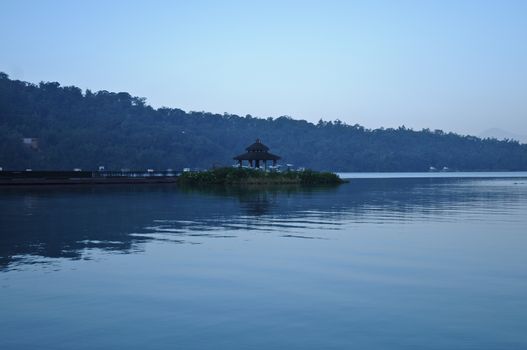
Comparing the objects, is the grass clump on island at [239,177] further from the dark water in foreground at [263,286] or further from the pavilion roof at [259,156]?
the dark water in foreground at [263,286]

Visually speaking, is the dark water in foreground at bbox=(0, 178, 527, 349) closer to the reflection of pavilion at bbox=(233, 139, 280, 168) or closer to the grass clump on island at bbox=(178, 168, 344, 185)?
the grass clump on island at bbox=(178, 168, 344, 185)

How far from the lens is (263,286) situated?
14.8 m

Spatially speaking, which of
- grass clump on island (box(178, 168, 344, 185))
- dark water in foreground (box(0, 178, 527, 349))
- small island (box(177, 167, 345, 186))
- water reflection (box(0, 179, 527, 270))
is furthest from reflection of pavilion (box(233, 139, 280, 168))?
A: dark water in foreground (box(0, 178, 527, 349))

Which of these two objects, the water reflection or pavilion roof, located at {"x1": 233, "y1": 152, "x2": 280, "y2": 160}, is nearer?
the water reflection

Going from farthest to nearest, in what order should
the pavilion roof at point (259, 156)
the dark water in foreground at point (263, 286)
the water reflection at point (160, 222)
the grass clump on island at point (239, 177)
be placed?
the pavilion roof at point (259, 156) < the grass clump on island at point (239, 177) < the water reflection at point (160, 222) < the dark water in foreground at point (263, 286)

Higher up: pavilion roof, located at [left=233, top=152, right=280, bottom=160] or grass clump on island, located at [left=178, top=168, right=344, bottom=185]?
pavilion roof, located at [left=233, top=152, right=280, bottom=160]

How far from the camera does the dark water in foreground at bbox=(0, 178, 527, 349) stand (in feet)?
34.6

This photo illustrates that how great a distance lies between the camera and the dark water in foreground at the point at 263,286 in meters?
10.6

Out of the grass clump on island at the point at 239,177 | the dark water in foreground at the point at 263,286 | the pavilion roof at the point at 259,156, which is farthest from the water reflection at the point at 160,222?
the pavilion roof at the point at 259,156

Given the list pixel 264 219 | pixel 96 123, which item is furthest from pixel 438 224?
pixel 96 123

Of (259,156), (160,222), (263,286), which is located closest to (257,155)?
(259,156)

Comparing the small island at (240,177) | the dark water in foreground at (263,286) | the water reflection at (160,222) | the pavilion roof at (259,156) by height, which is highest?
the pavilion roof at (259,156)

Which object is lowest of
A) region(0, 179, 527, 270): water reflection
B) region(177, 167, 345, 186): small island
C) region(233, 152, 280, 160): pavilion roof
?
region(0, 179, 527, 270): water reflection

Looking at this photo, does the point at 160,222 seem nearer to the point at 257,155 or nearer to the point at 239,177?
the point at 239,177
